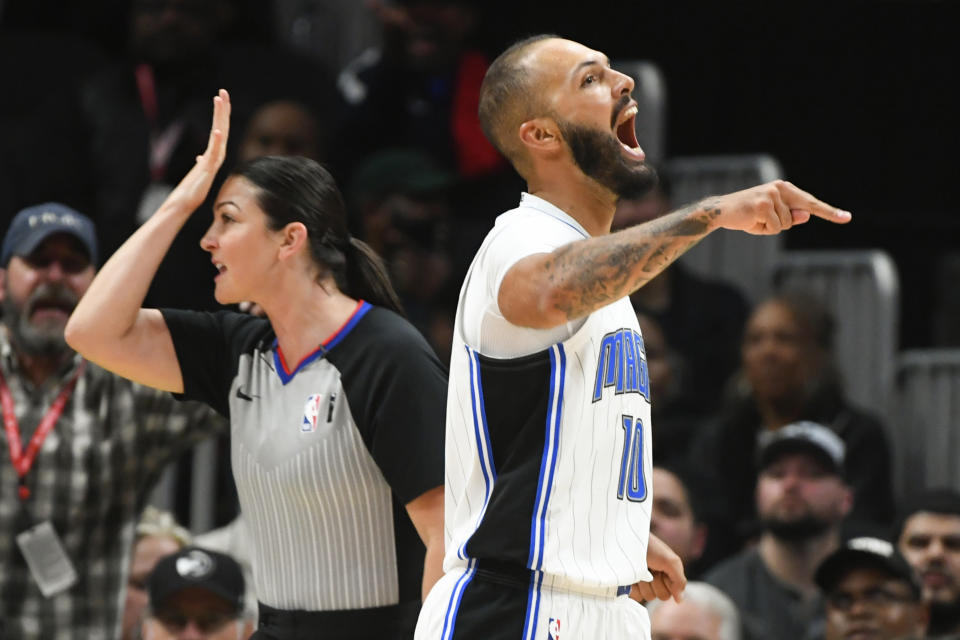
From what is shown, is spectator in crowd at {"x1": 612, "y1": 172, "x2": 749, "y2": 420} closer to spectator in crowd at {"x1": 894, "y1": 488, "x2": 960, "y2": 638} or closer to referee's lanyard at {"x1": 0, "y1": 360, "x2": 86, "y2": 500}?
spectator in crowd at {"x1": 894, "y1": 488, "x2": 960, "y2": 638}

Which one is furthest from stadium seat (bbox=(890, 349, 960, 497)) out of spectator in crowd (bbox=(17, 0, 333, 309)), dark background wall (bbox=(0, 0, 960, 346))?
spectator in crowd (bbox=(17, 0, 333, 309))

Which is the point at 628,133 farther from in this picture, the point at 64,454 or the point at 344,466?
the point at 64,454

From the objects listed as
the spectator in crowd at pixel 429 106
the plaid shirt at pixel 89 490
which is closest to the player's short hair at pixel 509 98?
the plaid shirt at pixel 89 490

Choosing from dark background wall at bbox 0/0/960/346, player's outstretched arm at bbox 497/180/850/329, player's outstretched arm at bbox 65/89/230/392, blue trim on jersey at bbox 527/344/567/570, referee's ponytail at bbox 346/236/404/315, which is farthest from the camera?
dark background wall at bbox 0/0/960/346

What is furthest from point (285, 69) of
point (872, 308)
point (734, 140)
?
point (872, 308)

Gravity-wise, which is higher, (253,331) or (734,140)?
(734,140)

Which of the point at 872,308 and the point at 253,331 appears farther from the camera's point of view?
the point at 872,308

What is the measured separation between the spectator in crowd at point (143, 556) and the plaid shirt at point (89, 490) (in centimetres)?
Result: 88

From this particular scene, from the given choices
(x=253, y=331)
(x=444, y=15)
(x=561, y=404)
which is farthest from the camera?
(x=444, y=15)

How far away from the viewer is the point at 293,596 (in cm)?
405

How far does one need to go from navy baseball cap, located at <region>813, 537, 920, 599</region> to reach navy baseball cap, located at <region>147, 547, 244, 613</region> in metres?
2.08

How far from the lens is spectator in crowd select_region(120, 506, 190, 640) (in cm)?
620

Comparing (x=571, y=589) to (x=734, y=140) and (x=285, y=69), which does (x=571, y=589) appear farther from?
(x=734, y=140)

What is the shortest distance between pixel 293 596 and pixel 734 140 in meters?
5.99
